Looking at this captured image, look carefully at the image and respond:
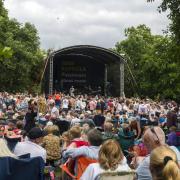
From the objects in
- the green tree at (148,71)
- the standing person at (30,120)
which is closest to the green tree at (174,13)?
the standing person at (30,120)

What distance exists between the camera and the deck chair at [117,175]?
14.5 feet

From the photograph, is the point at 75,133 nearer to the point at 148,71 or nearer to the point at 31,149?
the point at 31,149

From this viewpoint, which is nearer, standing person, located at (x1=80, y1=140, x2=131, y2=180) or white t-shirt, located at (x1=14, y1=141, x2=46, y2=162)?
standing person, located at (x1=80, y1=140, x2=131, y2=180)

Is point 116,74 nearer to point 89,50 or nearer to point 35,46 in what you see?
point 89,50

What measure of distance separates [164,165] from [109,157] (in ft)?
5.08

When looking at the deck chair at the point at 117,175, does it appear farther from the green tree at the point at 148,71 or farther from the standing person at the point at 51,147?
the green tree at the point at 148,71

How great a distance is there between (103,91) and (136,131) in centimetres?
3162

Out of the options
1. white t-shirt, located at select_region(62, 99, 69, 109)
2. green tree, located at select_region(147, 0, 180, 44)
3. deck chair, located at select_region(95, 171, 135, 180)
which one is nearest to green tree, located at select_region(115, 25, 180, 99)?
white t-shirt, located at select_region(62, 99, 69, 109)

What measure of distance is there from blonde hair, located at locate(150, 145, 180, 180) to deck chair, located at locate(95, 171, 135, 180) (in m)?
1.22

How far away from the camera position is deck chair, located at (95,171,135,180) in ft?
14.5

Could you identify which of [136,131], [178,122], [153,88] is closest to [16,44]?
[153,88]

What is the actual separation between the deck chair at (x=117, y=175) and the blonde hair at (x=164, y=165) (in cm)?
122

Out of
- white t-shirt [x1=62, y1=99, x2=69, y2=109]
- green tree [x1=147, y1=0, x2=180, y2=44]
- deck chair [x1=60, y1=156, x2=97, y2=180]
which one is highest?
green tree [x1=147, y1=0, x2=180, y2=44]

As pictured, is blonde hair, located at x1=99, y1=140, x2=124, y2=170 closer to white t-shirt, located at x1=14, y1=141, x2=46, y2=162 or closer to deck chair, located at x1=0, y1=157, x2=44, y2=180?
deck chair, located at x1=0, y1=157, x2=44, y2=180
